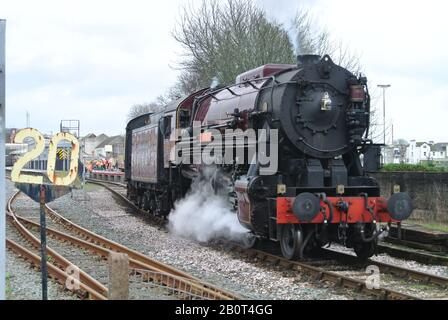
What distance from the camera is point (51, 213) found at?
2008 centimetres

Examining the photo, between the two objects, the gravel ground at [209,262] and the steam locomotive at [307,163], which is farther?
the steam locomotive at [307,163]

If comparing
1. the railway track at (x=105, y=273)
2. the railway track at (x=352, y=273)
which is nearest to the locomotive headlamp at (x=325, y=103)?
the railway track at (x=352, y=273)

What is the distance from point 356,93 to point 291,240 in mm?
2784

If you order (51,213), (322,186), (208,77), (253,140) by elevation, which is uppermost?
(208,77)

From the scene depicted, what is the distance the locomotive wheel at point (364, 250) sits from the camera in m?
10.6

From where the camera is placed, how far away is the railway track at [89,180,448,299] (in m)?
7.86

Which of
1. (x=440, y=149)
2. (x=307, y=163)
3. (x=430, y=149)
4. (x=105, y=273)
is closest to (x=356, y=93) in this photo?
(x=307, y=163)

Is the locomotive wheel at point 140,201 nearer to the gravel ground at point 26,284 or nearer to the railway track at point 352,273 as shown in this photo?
the railway track at point 352,273

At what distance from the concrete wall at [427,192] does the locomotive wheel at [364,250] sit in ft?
22.3

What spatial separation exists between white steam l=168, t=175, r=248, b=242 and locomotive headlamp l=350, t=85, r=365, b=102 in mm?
3362

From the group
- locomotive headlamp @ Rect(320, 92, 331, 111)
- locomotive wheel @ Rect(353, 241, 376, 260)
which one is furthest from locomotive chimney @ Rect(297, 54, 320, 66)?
locomotive wheel @ Rect(353, 241, 376, 260)
